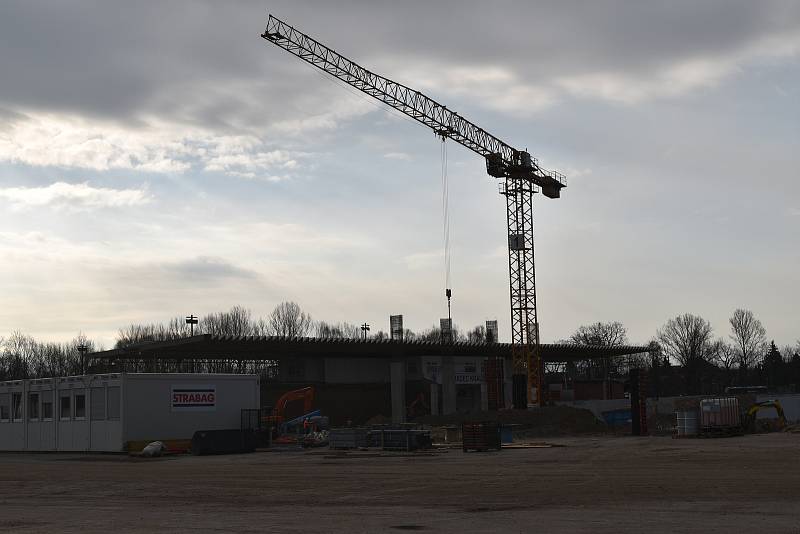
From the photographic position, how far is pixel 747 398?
85.9 metres

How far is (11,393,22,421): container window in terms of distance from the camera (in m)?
53.1

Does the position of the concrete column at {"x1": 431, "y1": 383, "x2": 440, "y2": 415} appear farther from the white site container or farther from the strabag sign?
the strabag sign

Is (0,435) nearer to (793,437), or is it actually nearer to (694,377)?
(793,437)

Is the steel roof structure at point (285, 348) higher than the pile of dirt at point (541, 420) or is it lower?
higher

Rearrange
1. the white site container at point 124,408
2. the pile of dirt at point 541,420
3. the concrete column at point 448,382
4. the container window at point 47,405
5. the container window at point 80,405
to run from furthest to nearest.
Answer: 1. the concrete column at point 448,382
2. the pile of dirt at point 541,420
3. the container window at point 47,405
4. the container window at point 80,405
5. the white site container at point 124,408

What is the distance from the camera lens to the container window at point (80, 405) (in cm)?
4800

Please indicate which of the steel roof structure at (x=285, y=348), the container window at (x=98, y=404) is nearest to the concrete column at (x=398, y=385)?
the steel roof structure at (x=285, y=348)

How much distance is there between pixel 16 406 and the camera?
176 feet

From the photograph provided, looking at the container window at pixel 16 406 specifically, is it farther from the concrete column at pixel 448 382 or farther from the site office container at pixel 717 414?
the concrete column at pixel 448 382

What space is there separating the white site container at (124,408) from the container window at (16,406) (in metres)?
0.33

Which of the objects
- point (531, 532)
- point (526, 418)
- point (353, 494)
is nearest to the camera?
point (531, 532)

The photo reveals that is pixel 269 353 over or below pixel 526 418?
over

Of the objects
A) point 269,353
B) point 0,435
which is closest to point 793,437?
point 0,435

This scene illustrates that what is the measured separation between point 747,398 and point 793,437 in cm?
4555
